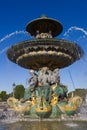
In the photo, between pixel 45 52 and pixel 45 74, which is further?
pixel 45 74

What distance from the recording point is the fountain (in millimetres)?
14281

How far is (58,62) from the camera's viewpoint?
16016 millimetres

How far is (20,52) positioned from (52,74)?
2365mm

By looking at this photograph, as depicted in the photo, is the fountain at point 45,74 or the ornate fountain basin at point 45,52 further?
the ornate fountain basin at point 45,52

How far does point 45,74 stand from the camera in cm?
1538

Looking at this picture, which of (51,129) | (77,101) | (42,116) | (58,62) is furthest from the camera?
(58,62)

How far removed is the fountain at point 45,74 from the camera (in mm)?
14281

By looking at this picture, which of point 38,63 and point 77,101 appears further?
point 38,63

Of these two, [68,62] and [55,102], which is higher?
[68,62]

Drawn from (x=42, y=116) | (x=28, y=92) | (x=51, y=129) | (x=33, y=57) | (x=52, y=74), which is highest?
(x=33, y=57)

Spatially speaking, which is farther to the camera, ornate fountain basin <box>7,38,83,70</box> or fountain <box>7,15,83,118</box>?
ornate fountain basin <box>7,38,83,70</box>

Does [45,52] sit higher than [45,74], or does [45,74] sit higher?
[45,52]

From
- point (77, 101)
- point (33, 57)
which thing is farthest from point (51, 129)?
point (33, 57)

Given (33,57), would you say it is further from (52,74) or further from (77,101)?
(77,101)
